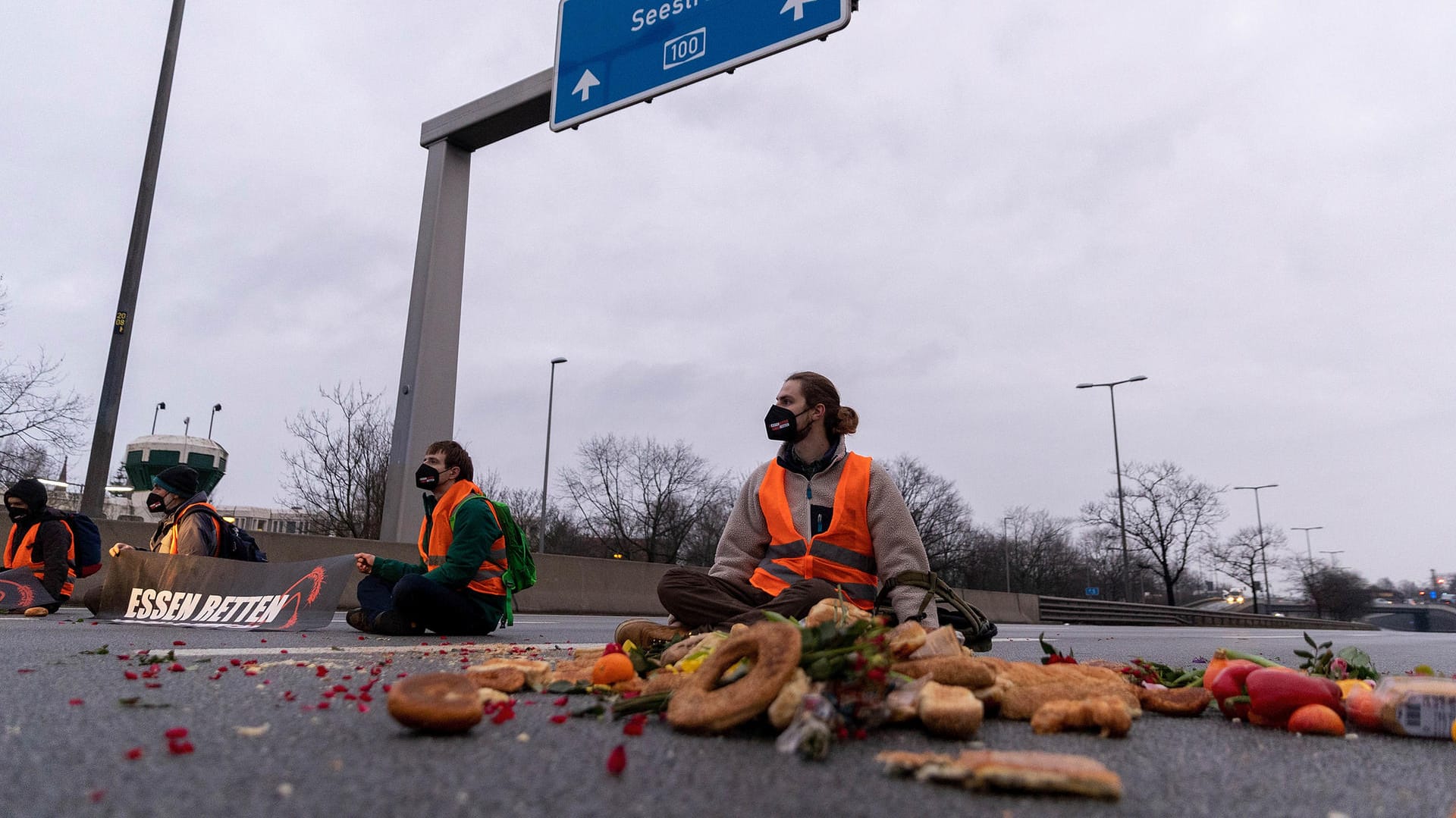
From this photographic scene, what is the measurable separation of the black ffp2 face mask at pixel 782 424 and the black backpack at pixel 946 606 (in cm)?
80

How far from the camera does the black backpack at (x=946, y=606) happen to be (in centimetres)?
379

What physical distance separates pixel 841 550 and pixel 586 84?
6.39 meters

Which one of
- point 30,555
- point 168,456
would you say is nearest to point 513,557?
point 30,555

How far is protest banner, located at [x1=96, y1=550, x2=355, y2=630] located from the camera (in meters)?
6.36

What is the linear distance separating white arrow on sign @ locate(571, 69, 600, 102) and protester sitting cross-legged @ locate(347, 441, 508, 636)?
405 cm

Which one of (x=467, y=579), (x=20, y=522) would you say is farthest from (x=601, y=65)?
(x=20, y=522)

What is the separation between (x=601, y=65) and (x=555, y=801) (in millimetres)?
8391

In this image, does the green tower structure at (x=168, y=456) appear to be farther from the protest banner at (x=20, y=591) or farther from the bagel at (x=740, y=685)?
the bagel at (x=740, y=685)

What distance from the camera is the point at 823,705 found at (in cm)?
189

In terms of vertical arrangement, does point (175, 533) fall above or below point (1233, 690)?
above

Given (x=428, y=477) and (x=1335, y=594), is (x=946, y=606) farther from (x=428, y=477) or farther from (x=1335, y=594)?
(x=1335, y=594)

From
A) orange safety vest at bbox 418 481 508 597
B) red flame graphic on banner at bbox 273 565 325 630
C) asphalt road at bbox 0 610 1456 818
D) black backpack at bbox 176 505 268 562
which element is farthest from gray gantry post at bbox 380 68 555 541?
asphalt road at bbox 0 610 1456 818

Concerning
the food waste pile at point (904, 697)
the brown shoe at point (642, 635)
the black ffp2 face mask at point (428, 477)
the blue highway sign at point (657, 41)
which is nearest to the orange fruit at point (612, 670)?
the food waste pile at point (904, 697)

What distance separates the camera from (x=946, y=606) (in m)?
4.14
